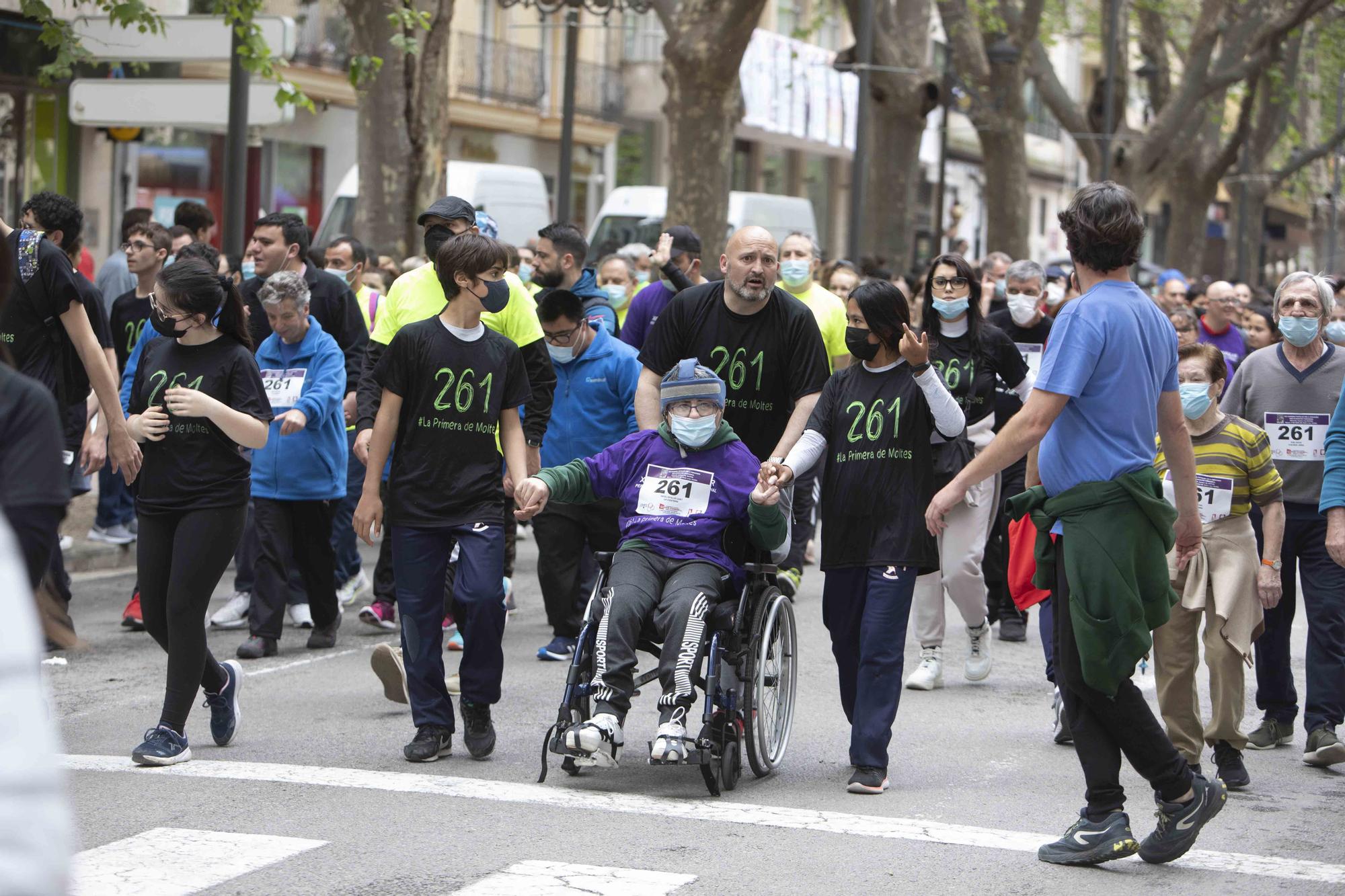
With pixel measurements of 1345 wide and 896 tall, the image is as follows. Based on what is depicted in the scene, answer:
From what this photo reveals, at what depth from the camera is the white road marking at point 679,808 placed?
19.1 feet

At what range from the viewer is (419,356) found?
697 cm

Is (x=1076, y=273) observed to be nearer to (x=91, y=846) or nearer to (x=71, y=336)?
(x=91, y=846)

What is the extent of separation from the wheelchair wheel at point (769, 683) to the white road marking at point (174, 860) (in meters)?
1.66

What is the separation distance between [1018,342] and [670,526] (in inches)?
177

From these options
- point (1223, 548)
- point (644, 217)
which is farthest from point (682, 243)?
point (644, 217)

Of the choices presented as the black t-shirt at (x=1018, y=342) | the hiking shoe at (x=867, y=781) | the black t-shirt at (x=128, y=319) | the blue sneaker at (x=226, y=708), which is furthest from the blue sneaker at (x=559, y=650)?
the black t-shirt at (x=128, y=319)

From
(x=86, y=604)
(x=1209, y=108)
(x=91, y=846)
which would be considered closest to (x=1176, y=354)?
(x=91, y=846)

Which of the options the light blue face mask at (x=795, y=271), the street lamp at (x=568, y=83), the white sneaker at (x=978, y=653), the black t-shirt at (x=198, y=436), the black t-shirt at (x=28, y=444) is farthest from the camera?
the street lamp at (x=568, y=83)

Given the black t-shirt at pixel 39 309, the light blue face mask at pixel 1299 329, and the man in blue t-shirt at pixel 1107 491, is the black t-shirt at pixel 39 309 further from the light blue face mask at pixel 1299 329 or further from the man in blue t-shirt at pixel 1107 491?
the light blue face mask at pixel 1299 329

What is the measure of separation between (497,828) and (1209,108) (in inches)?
1080

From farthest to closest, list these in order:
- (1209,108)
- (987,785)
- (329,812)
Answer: (1209,108) < (987,785) < (329,812)

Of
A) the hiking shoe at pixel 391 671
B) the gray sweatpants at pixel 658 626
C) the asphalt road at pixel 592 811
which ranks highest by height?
the gray sweatpants at pixel 658 626

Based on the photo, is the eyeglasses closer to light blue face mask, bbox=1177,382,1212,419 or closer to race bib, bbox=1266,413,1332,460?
light blue face mask, bbox=1177,382,1212,419

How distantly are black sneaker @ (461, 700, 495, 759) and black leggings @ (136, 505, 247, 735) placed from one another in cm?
98
